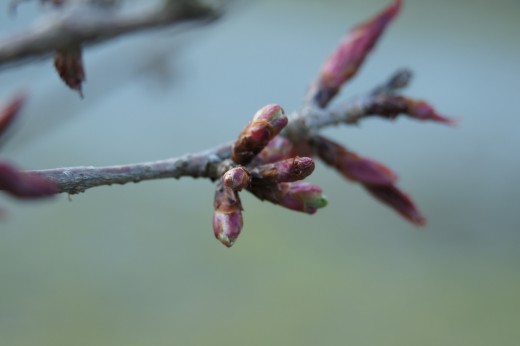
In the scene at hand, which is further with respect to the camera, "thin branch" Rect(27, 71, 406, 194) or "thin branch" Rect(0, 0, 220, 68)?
"thin branch" Rect(0, 0, 220, 68)

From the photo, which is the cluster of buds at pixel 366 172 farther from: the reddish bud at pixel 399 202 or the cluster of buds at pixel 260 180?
the cluster of buds at pixel 260 180

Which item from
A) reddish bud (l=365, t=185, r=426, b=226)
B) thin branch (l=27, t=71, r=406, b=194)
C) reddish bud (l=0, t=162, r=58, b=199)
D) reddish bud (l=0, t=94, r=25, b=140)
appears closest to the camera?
reddish bud (l=0, t=162, r=58, b=199)

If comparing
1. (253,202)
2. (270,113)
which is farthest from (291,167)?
(253,202)

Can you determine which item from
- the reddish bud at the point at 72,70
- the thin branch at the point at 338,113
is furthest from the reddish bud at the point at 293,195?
the reddish bud at the point at 72,70

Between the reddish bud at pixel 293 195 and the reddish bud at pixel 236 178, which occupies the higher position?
the reddish bud at pixel 236 178

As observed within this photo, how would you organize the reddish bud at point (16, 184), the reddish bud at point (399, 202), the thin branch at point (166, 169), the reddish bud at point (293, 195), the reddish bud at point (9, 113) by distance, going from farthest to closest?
the reddish bud at point (399, 202) → the reddish bud at point (9, 113) → the reddish bud at point (293, 195) → the thin branch at point (166, 169) → the reddish bud at point (16, 184)

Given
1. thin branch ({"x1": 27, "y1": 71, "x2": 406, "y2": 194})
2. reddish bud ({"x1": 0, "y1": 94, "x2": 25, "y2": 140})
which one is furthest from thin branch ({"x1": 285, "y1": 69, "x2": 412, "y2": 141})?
reddish bud ({"x1": 0, "y1": 94, "x2": 25, "y2": 140})

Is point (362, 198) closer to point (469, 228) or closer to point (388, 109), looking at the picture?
point (469, 228)

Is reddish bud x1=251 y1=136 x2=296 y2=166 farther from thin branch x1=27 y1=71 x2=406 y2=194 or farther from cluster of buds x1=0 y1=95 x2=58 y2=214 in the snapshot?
cluster of buds x1=0 y1=95 x2=58 y2=214
